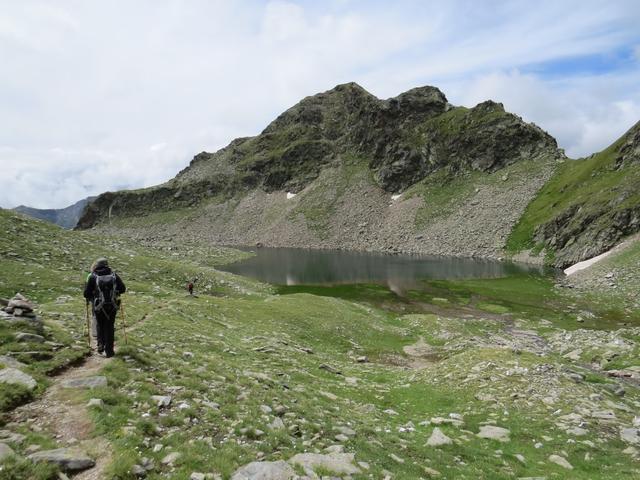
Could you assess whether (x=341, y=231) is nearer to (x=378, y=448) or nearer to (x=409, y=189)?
(x=409, y=189)

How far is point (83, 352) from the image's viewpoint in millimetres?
14383

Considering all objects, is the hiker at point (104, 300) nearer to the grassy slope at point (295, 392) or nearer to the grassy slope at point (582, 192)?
the grassy slope at point (295, 392)

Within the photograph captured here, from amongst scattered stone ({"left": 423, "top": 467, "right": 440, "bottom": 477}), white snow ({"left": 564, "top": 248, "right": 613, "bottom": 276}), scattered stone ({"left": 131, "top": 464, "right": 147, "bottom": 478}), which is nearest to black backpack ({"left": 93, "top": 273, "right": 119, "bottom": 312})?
scattered stone ({"left": 131, "top": 464, "right": 147, "bottom": 478})

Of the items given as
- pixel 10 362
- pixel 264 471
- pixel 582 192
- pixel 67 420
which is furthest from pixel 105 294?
pixel 582 192

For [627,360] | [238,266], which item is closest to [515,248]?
[238,266]

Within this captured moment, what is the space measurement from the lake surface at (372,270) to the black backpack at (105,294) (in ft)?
200

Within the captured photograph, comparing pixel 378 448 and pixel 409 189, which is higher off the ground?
pixel 409 189

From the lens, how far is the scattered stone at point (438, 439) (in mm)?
13883

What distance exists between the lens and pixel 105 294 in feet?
49.4

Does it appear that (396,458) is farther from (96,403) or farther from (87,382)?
(87,382)

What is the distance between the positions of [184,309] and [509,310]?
1776 inches

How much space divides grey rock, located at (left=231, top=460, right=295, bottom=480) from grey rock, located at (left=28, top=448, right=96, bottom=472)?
309 centimetres

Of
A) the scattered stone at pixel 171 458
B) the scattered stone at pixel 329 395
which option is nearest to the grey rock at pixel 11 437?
the scattered stone at pixel 171 458

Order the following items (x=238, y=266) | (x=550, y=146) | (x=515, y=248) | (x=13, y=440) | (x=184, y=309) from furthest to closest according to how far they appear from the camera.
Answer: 1. (x=550, y=146)
2. (x=515, y=248)
3. (x=238, y=266)
4. (x=184, y=309)
5. (x=13, y=440)
